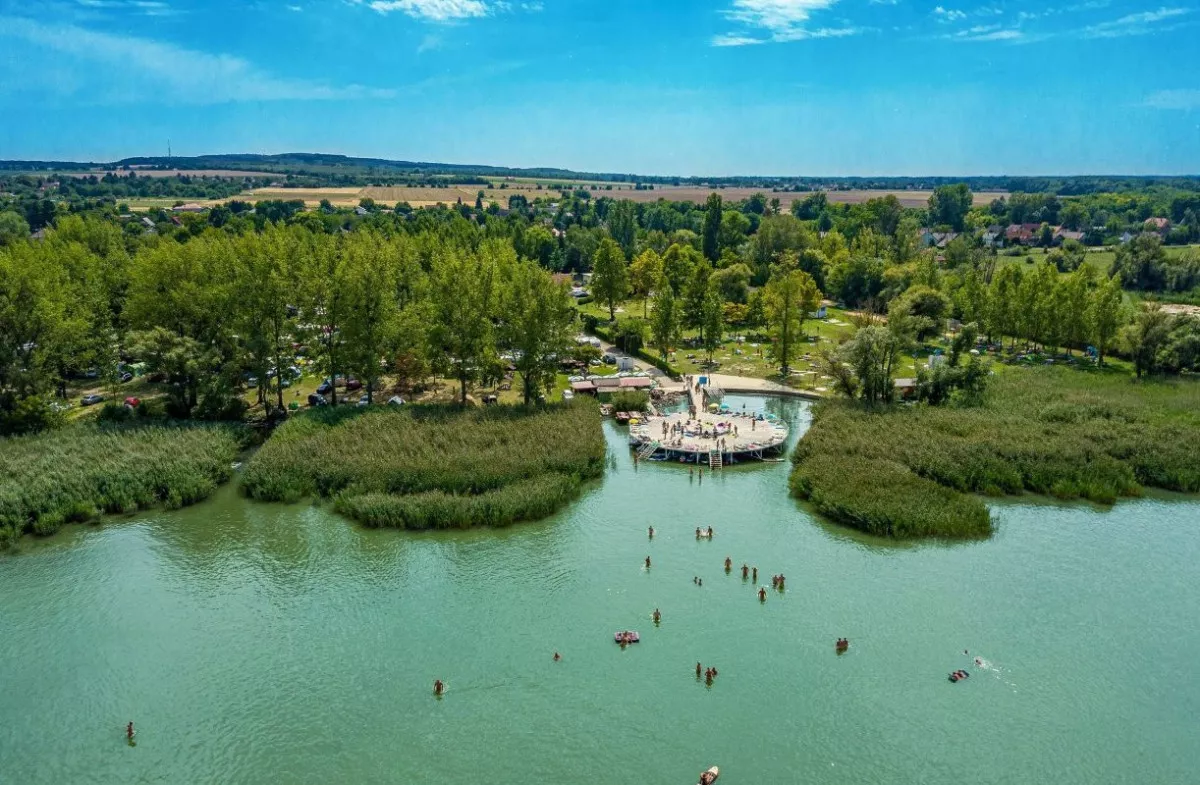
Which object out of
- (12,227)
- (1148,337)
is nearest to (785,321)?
(1148,337)

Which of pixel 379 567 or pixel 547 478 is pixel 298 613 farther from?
pixel 547 478

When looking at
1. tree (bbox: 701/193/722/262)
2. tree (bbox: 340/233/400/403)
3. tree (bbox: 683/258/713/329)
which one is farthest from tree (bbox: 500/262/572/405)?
tree (bbox: 701/193/722/262)

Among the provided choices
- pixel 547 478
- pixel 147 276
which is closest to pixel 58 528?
pixel 547 478

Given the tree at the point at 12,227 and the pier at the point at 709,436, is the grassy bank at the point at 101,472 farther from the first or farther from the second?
the tree at the point at 12,227

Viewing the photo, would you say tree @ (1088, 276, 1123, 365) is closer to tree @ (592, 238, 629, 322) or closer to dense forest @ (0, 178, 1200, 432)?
dense forest @ (0, 178, 1200, 432)

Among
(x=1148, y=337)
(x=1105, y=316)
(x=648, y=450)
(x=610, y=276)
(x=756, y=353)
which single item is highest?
(x=610, y=276)

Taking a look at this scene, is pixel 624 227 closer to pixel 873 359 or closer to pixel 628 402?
pixel 628 402

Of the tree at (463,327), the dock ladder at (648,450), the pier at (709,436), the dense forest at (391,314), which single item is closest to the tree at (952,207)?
the dense forest at (391,314)
